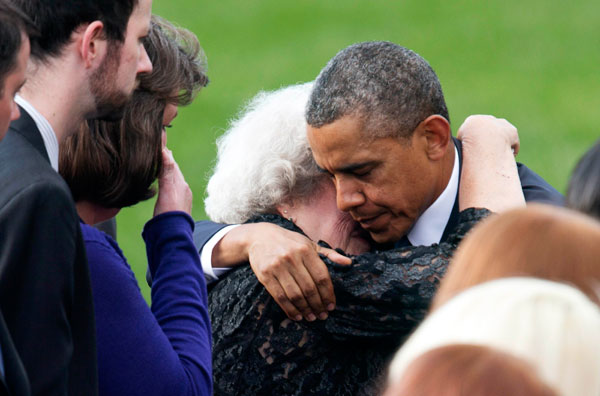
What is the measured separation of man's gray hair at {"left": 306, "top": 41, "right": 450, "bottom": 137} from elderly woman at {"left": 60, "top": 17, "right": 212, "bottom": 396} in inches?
17.4

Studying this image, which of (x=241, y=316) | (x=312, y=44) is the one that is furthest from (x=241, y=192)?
(x=312, y=44)

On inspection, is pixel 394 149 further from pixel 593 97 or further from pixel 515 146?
pixel 593 97

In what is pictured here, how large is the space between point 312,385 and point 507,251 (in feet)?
4.46

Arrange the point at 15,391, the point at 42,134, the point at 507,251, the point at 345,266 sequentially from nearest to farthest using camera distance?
the point at 507,251 → the point at 15,391 → the point at 42,134 → the point at 345,266

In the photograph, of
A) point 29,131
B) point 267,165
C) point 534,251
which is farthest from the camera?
point 267,165

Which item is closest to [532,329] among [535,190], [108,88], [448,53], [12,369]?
[12,369]

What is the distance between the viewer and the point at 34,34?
2666 millimetres

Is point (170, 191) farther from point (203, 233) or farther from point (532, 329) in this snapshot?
point (532, 329)

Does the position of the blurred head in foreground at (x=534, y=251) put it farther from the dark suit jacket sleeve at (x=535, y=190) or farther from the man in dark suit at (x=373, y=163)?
the dark suit jacket sleeve at (x=535, y=190)

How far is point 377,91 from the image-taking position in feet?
10.4

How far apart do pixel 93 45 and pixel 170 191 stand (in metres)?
0.56

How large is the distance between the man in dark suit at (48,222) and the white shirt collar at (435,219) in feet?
3.77

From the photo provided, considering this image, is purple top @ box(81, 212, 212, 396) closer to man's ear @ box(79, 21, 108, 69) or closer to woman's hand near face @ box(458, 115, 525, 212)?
man's ear @ box(79, 21, 108, 69)

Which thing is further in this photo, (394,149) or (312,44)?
(312,44)
